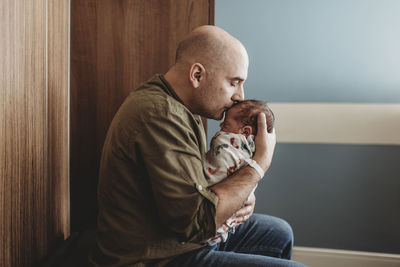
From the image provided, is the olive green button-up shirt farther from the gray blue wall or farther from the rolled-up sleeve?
the gray blue wall

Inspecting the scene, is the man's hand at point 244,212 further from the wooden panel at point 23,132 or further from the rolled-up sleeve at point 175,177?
the wooden panel at point 23,132

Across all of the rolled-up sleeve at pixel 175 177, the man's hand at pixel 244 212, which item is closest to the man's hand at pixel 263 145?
the man's hand at pixel 244 212

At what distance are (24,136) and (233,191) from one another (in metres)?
0.70

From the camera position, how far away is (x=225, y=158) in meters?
1.02

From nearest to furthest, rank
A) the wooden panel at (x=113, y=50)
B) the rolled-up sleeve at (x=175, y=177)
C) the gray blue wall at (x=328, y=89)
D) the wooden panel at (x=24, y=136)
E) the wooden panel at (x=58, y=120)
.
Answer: the rolled-up sleeve at (x=175, y=177) < the wooden panel at (x=24, y=136) < the wooden panel at (x=58, y=120) < the wooden panel at (x=113, y=50) < the gray blue wall at (x=328, y=89)

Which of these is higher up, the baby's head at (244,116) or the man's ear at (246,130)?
the baby's head at (244,116)

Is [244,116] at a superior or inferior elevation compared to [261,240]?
superior

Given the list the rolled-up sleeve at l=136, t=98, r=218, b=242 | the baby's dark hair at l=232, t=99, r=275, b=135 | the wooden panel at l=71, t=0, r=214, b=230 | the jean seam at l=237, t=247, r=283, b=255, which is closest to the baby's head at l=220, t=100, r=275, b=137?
Answer: the baby's dark hair at l=232, t=99, r=275, b=135

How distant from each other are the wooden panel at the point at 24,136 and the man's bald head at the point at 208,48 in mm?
501

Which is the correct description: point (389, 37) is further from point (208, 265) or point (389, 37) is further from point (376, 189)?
point (208, 265)

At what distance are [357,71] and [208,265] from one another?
1.26 metres

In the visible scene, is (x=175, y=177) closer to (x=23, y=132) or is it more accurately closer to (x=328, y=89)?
(x=23, y=132)

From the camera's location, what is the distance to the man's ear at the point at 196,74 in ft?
3.35

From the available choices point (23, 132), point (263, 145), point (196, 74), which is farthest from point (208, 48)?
point (23, 132)
